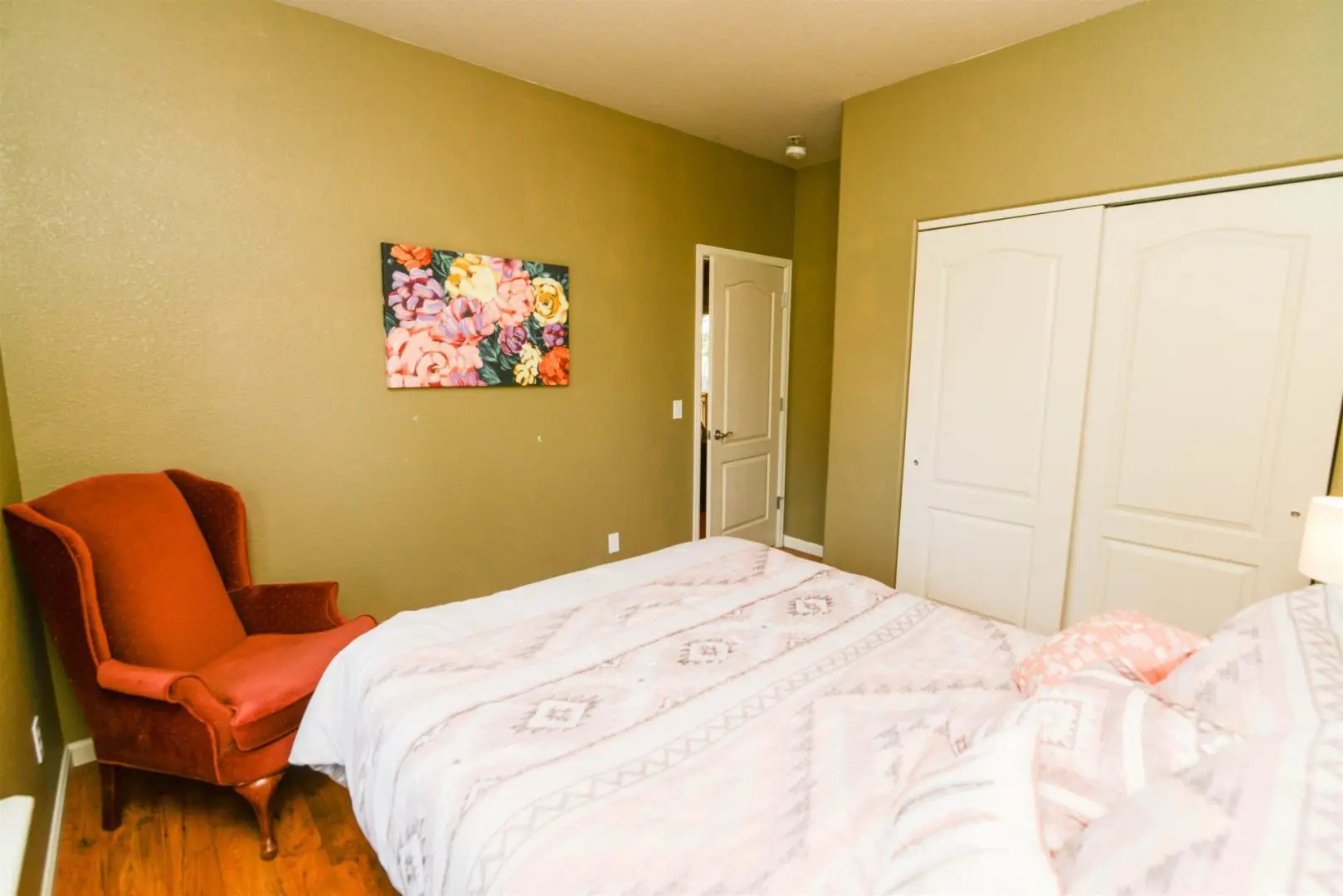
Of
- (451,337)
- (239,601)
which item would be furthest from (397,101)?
(239,601)

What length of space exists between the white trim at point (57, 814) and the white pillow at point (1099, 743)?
2.32 m

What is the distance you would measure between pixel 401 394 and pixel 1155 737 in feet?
8.83

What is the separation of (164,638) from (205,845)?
24.1 inches

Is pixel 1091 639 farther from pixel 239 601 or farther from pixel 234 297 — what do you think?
pixel 234 297

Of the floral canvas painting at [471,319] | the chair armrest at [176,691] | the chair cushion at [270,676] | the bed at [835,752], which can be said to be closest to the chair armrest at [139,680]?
the chair armrest at [176,691]

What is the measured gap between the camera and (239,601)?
2.18 meters

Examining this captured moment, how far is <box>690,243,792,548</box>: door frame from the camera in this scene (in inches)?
149


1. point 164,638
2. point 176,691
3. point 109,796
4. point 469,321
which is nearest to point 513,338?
point 469,321

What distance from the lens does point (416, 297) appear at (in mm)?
2648

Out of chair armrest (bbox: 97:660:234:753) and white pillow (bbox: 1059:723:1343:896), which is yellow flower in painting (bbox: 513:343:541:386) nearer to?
chair armrest (bbox: 97:660:234:753)

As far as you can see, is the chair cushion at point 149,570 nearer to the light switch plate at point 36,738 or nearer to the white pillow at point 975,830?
the light switch plate at point 36,738

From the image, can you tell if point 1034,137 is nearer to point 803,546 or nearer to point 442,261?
point 442,261

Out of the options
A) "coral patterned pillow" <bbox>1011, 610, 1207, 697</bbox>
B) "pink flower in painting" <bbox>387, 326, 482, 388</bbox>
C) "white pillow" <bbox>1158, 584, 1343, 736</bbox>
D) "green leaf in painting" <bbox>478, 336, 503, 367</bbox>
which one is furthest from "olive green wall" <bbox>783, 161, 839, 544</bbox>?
"white pillow" <bbox>1158, 584, 1343, 736</bbox>

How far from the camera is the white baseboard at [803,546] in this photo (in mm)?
4441
